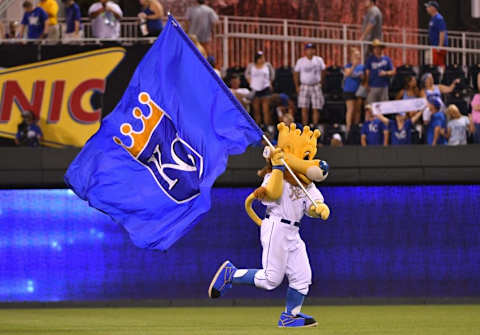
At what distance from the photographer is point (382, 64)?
1564 centimetres

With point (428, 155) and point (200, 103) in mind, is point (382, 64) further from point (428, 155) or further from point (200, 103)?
point (200, 103)

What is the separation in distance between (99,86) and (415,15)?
10.9 metres

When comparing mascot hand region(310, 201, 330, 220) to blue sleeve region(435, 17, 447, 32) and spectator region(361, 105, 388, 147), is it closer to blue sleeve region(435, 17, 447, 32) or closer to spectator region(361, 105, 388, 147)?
Answer: spectator region(361, 105, 388, 147)

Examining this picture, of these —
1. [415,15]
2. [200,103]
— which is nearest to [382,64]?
[200,103]

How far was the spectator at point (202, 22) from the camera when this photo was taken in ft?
54.0

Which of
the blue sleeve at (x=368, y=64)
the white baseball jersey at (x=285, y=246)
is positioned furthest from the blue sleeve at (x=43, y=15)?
the white baseball jersey at (x=285, y=246)

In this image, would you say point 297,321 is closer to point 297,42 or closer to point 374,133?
point 374,133

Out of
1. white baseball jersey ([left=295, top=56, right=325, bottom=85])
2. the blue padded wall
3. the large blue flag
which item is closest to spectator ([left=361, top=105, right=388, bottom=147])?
the blue padded wall

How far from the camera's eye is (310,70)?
16.0 m

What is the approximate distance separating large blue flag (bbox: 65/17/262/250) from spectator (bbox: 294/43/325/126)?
6.39m

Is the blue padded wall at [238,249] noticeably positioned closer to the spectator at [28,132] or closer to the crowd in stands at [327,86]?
the spectator at [28,132]

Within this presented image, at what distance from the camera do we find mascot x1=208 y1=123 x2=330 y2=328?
961 cm

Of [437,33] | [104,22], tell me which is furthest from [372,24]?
[104,22]

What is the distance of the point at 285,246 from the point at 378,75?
6.40 meters
